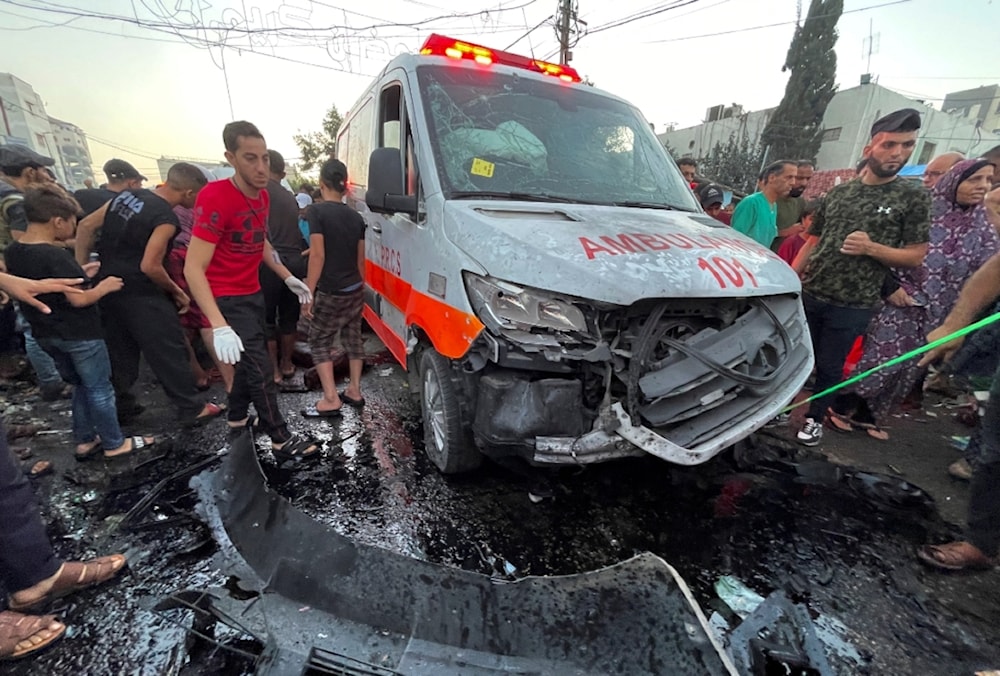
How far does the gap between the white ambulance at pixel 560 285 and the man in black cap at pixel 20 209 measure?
3.18 metres

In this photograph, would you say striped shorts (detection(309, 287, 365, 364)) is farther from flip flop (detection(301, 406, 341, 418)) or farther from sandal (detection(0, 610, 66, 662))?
sandal (detection(0, 610, 66, 662))

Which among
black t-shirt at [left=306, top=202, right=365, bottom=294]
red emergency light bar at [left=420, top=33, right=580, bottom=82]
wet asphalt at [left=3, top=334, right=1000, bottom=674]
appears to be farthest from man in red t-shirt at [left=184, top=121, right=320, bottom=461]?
red emergency light bar at [left=420, top=33, right=580, bottom=82]

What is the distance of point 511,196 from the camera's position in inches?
101

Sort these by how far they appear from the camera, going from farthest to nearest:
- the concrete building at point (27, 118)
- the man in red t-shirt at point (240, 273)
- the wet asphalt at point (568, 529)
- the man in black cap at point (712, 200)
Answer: the concrete building at point (27, 118) < the man in black cap at point (712, 200) < the man in red t-shirt at point (240, 273) < the wet asphalt at point (568, 529)

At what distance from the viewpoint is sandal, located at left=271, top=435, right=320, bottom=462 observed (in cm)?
308

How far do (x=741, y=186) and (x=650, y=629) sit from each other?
25140 millimetres

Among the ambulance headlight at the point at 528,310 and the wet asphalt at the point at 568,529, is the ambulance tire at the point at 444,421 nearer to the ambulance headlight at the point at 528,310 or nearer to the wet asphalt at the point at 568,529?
the wet asphalt at the point at 568,529

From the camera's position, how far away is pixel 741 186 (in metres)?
22.2

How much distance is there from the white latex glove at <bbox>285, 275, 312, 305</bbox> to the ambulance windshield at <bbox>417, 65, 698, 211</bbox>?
138 centimetres

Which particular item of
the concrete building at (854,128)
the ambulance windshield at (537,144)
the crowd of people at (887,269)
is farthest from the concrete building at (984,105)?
the ambulance windshield at (537,144)

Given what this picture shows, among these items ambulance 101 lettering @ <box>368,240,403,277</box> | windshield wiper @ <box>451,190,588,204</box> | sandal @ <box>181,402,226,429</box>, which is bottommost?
sandal @ <box>181,402,226,429</box>

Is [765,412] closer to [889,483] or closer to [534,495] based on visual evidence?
[534,495]

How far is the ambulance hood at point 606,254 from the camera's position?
76.1 inches

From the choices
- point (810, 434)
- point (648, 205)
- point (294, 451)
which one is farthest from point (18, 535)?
point (810, 434)
